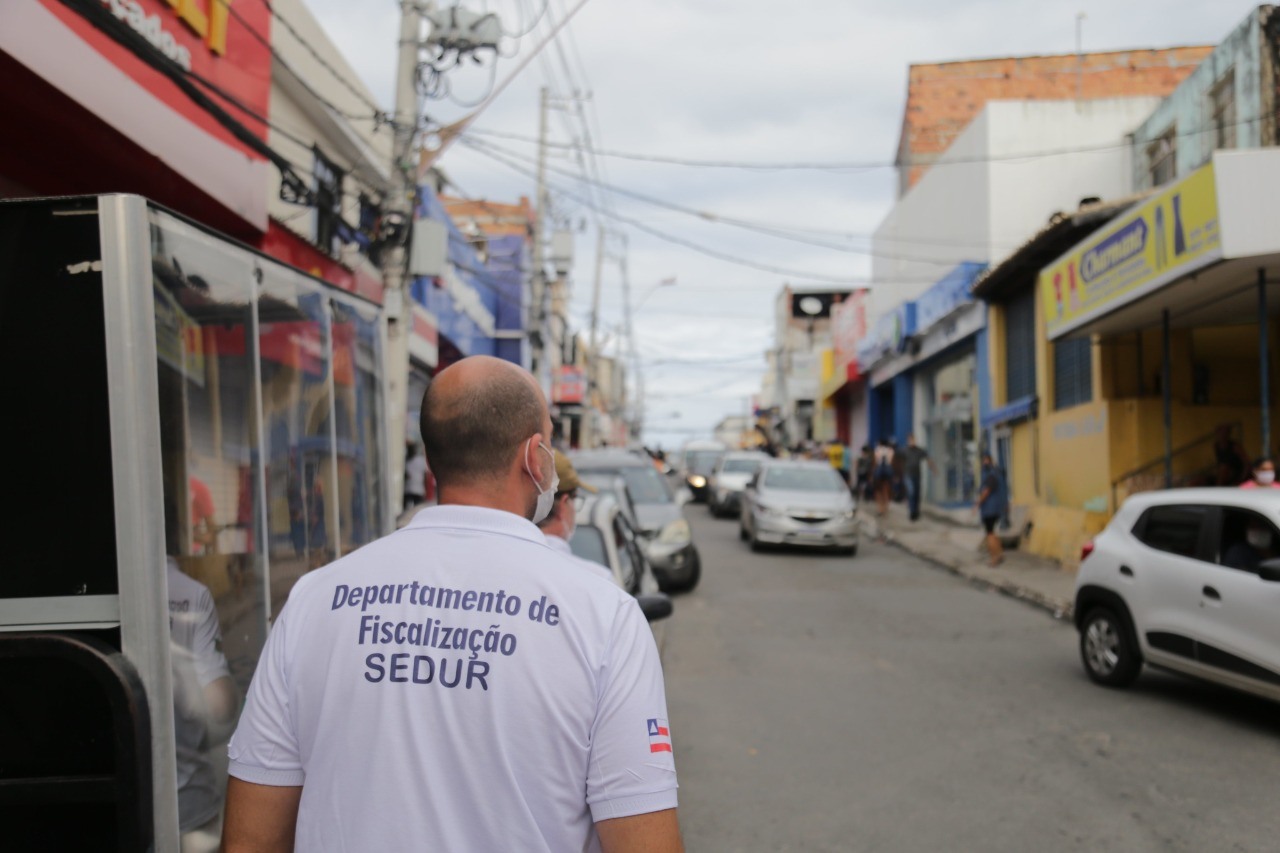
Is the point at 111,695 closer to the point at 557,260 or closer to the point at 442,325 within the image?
the point at 442,325

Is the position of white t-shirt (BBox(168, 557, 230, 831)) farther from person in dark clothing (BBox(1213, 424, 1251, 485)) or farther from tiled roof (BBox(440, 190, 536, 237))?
tiled roof (BBox(440, 190, 536, 237))

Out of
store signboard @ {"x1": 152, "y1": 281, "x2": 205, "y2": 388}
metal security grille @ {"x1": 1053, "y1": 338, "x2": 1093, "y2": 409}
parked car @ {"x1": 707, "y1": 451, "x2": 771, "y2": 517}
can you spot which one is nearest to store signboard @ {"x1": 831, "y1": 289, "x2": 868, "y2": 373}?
parked car @ {"x1": 707, "y1": 451, "x2": 771, "y2": 517}

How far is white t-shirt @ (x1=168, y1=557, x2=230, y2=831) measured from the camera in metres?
3.36

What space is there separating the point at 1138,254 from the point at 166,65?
992 centimetres

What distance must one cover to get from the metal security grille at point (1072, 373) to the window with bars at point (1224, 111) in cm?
388

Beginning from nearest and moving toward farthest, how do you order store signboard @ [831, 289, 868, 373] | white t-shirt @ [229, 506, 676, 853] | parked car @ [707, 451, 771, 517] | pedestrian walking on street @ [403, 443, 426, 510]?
white t-shirt @ [229, 506, 676, 853] → pedestrian walking on street @ [403, 443, 426, 510] → parked car @ [707, 451, 771, 517] → store signboard @ [831, 289, 868, 373]

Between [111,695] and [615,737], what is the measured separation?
158 cm

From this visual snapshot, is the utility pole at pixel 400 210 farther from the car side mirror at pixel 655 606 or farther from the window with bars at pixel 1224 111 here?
the window with bars at pixel 1224 111

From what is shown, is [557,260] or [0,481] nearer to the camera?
[0,481]

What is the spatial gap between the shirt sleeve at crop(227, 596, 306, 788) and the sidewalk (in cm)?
1131

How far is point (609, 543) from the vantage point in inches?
310

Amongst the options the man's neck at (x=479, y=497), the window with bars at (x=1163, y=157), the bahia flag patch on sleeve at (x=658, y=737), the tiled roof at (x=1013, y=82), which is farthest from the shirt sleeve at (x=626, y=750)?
the tiled roof at (x=1013, y=82)

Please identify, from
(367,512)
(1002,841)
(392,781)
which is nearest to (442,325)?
(367,512)

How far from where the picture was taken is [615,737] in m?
1.84
